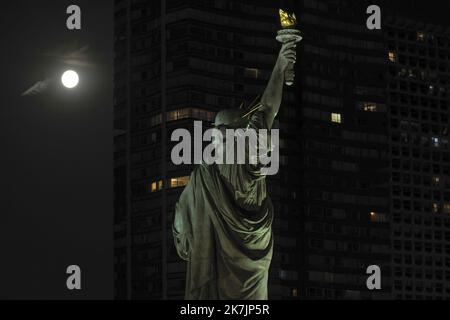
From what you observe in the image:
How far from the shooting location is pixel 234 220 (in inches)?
1161

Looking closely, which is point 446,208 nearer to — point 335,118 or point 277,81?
point 335,118

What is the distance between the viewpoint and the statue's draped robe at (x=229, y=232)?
96.4 feet

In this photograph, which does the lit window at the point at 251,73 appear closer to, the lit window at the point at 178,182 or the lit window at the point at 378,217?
the lit window at the point at 178,182

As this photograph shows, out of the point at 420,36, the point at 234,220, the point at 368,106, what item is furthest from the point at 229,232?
the point at 420,36

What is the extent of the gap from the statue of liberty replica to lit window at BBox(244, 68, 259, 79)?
99.8 m

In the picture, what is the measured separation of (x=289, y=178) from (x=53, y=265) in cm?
9336

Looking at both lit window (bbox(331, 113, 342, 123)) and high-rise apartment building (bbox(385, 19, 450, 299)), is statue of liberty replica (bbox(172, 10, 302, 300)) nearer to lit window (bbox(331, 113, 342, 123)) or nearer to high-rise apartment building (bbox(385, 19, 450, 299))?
lit window (bbox(331, 113, 342, 123))

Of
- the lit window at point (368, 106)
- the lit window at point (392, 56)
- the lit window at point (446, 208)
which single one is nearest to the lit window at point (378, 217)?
the lit window at point (368, 106)

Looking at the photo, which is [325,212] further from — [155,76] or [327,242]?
[155,76]

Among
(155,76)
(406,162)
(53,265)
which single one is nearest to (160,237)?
(155,76)

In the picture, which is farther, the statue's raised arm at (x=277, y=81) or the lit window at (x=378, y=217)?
the lit window at (x=378, y=217)

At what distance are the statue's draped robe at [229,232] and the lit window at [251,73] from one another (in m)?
100

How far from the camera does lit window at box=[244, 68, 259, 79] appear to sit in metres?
130

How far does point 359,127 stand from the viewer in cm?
14100
